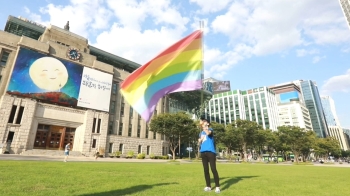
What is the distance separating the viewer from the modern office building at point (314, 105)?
160 m

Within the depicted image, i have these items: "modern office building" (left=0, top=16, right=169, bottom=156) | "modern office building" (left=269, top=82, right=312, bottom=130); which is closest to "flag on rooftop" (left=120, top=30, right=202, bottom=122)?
"modern office building" (left=0, top=16, right=169, bottom=156)

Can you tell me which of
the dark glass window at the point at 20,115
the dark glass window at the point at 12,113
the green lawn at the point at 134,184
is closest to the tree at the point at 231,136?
the green lawn at the point at 134,184

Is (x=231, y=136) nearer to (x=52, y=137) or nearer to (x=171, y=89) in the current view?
(x=52, y=137)

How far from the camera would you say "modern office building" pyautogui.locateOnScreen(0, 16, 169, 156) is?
106 ft

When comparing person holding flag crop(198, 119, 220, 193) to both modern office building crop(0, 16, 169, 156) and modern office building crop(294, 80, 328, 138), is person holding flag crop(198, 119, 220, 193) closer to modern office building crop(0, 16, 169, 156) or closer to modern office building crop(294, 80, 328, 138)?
modern office building crop(0, 16, 169, 156)

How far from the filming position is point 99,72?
42.8 m

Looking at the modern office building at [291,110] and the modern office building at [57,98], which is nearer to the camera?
the modern office building at [57,98]

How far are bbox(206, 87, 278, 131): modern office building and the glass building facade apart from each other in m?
61.0

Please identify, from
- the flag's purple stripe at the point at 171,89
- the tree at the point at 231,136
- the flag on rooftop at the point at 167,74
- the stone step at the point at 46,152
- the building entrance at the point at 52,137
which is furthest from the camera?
the tree at the point at 231,136

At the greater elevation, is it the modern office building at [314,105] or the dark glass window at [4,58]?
the modern office building at [314,105]

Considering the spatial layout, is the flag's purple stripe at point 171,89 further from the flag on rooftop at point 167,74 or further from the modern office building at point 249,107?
the modern office building at point 249,107

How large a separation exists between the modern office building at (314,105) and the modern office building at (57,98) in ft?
540

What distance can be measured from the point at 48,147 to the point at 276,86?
15782cm

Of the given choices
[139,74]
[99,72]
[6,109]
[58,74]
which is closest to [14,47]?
[58,74]
